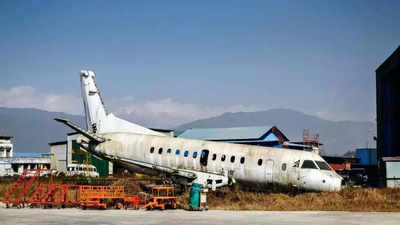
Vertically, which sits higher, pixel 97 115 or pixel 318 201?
pixel 97 115

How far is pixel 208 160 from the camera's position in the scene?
31891 millimetres

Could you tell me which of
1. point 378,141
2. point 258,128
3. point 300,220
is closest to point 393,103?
point 378,141

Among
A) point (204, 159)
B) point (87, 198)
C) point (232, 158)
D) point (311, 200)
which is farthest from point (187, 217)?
point (204, 159)

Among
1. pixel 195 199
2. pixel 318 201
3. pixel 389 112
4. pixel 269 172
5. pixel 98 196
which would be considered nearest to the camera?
pixel 195 199

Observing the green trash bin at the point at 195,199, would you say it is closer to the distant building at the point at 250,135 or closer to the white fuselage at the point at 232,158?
the white fuselage at the point at 232,158

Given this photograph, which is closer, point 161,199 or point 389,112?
point 161,199

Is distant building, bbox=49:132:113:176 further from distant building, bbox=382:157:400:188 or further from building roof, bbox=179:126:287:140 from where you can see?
distant building, bbox=382:157:400:188

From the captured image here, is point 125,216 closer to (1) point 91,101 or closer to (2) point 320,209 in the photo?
(2) point 320,209

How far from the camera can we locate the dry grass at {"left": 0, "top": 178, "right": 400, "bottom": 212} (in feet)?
88.7

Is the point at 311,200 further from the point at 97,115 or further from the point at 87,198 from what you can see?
the point at 97,115

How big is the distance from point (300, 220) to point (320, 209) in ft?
17.0

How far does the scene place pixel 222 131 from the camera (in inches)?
4193

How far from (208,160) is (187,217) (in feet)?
29.3

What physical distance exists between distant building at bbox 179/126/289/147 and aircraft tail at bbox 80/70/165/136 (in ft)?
186
